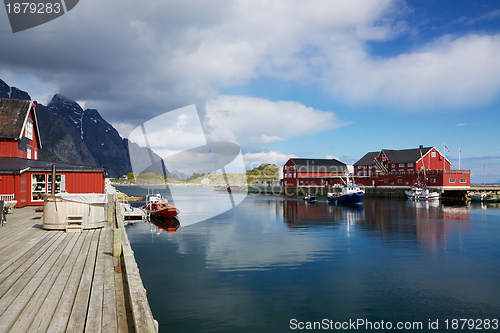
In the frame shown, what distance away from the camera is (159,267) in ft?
60.4

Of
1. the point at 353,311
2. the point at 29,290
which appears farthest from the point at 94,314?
the point at 353,311

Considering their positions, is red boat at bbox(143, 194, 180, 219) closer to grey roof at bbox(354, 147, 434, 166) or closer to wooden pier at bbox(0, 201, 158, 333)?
wooden pier at bbox(0, 201, 158, 333)

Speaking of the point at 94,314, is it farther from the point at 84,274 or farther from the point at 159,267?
the point at 159,267

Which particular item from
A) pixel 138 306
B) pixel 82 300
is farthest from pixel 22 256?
pixel 138 306

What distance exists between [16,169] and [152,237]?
11939 millimetres

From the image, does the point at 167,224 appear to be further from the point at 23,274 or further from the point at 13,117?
the point at 23,274

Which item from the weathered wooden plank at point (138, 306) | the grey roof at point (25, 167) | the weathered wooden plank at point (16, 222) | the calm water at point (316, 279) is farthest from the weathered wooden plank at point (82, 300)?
the grey roof at point (25, 167)

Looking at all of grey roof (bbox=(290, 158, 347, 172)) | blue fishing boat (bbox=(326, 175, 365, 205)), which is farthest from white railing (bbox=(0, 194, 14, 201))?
grey roof (bbox=(290, 158, 347, 172))

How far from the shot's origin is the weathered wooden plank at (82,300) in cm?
558

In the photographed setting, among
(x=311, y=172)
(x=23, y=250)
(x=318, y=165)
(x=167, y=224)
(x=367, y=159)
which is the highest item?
(x=367, y=159)

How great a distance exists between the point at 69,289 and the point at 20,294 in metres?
0.94

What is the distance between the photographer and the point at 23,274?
8250 millimetres

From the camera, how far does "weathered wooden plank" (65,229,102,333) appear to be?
18.3ft

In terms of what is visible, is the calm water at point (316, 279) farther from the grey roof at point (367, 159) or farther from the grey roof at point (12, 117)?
the grey roof at point (367, 159)
